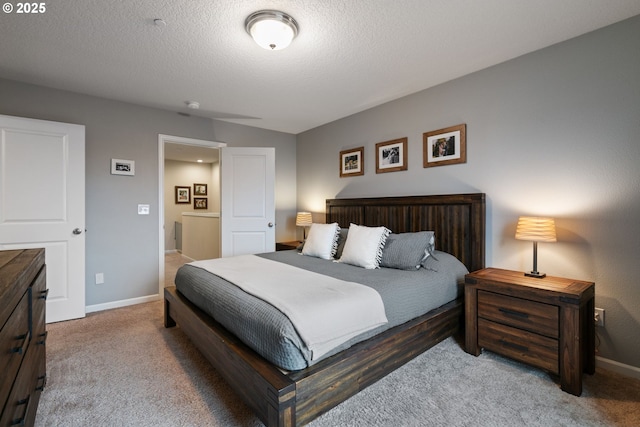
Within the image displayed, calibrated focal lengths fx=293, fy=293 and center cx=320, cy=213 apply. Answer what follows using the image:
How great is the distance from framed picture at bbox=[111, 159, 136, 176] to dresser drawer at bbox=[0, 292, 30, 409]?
8.12 ft

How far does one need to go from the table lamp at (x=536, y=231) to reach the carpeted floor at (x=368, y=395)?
0.79 metres

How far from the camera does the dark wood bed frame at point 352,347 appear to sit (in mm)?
1391

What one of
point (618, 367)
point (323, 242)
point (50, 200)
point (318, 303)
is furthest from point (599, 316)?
point (50, 200)

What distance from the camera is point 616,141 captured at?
80.3 inches

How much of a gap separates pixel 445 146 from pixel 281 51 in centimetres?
182

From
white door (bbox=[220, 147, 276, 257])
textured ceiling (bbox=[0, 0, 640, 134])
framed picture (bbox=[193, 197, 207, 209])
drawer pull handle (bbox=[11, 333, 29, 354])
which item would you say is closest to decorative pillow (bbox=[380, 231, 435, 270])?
textured ceiling (bbox=[0, 0, 640, 134])

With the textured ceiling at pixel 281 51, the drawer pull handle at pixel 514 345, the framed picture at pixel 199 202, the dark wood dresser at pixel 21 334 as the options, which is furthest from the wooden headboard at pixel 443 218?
the framed picture at pixel 199 202

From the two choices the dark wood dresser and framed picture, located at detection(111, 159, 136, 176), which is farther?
framed picture, located at detection(111, 159, 136, 176)

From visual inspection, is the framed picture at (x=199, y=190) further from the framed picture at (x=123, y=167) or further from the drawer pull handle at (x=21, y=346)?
the drawer pull handle at (x=21, y=346)

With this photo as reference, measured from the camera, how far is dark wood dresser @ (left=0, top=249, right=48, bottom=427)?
0.94m

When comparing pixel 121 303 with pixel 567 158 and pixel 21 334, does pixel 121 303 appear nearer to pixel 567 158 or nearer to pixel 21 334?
pixel 21 334

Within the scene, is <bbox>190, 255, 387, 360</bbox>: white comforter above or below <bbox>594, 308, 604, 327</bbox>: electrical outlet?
above

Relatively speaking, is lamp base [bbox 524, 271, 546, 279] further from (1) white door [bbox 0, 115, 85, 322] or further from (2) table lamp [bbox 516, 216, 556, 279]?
(1) white door [bbox 0, 115, 85, 322]

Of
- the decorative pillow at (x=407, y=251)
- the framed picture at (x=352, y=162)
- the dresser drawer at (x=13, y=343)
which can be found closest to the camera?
the dresser drawer at (x=13, y=343)
